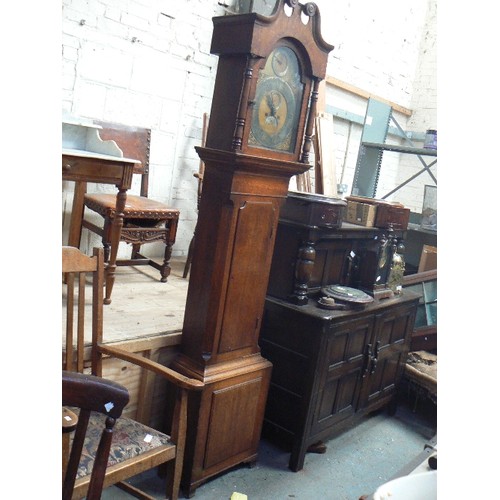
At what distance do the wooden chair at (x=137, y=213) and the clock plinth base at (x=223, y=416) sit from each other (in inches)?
31.8

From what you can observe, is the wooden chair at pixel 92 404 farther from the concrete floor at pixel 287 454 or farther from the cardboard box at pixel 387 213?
the cardboard box at pixel 387 213

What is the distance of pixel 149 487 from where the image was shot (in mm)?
2340

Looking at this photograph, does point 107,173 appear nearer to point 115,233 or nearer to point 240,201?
point 115,233

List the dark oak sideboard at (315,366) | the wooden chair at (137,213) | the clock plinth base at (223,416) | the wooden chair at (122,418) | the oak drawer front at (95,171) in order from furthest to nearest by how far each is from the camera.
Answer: the wooden chair at (137,213), the dark oak sideboard at (315,366), the oak drawer front at (95,171), the clock plinth base at (223,416), the wooden chair at (122,418)

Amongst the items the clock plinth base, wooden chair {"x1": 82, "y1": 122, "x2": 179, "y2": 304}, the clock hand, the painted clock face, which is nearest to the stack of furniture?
the clock plinth base

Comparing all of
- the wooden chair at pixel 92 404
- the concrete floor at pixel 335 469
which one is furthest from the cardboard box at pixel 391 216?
the wooden chair at pixel 92 404

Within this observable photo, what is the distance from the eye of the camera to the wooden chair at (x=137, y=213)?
287 cm

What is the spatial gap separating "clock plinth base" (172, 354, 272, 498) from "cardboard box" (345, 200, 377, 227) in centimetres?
99

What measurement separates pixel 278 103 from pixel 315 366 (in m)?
1.18

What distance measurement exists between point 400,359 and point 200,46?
249cm

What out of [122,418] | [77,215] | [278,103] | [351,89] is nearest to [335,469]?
[122,418]

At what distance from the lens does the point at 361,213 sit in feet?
9.88
